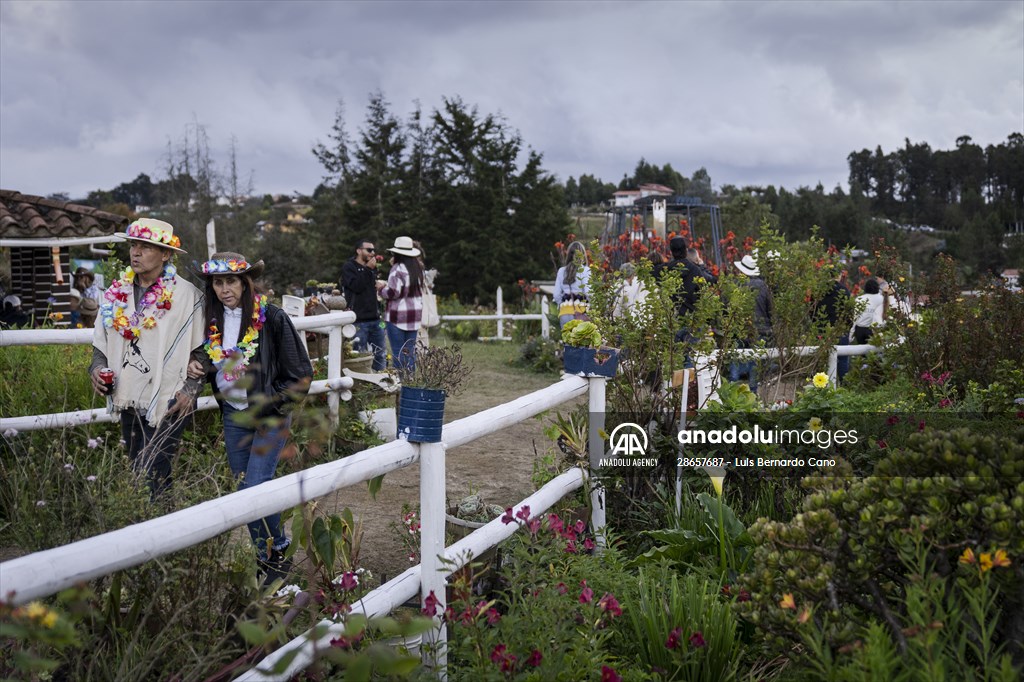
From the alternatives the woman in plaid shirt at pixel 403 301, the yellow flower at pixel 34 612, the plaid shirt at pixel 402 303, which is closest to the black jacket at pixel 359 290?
the woman in plaid shirt at pixel 403 301

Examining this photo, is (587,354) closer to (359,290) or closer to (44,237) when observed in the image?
(359,290)

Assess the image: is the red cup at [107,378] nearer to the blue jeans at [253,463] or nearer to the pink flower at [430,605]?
the blue jeans at [253,463]

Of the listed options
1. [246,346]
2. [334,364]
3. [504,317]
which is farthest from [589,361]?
[504,317]

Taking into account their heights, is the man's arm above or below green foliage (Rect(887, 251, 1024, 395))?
above

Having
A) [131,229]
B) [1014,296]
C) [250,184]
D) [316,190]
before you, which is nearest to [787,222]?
[316,190]

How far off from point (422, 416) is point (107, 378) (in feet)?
7.18

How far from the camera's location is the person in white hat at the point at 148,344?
4301mm

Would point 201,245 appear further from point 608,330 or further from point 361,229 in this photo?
point 608,330

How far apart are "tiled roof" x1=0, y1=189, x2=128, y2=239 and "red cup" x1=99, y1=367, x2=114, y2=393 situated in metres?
9.18

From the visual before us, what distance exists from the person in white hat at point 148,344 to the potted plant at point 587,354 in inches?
72.7

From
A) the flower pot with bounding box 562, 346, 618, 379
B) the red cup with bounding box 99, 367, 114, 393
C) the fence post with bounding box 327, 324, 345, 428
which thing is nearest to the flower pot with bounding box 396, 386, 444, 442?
the flower pot with bounding box 562, 346, 618, 379

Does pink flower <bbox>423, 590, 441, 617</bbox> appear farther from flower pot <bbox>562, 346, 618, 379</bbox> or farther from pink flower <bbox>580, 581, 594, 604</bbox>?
flower pot <bbox>562, 346, 618, 379</bbox>

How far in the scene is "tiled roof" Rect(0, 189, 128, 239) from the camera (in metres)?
12.2

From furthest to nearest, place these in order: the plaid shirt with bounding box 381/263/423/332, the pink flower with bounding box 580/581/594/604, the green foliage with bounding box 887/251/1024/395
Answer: the plaid shirt with bounding box 381/263/423/332 < the green foliage with bounding box 887/251/1024/395 < the pink flower with bounding box 580/581/594/604
